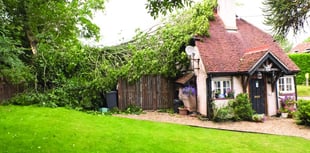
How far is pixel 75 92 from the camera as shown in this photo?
13344mm

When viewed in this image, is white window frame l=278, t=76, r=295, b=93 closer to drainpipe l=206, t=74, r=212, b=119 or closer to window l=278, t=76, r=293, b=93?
window l=278, t=76, r=293, b=93

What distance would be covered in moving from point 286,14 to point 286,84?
780 centimetres

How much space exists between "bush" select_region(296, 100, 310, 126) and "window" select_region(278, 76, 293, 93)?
2951 millimetres

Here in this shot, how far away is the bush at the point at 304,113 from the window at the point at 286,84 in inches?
116

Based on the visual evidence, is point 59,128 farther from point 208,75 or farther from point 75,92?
point 208,75

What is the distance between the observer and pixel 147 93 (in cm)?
1452

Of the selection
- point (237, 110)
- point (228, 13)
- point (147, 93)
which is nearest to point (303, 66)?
point (228, 13)

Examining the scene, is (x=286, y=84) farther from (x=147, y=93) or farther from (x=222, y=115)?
(x=147, y=93)

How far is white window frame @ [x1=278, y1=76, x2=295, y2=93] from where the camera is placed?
13695 millimetres

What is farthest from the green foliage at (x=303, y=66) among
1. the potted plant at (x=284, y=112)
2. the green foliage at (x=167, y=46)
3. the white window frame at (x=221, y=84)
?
the white window frame at (x=221, y=84)

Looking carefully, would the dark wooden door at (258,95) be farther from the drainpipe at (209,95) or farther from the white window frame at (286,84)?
the drainpipe at (209,95)

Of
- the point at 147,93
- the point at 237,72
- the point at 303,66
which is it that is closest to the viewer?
the point at 237,72

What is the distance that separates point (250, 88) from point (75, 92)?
8.76 m

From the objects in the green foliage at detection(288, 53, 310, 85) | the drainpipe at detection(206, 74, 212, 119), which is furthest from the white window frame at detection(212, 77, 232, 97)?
the green foliage at detection(288, 53, 310, 85)
